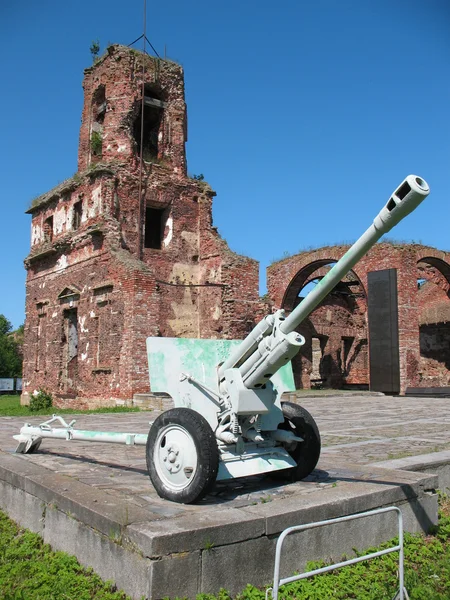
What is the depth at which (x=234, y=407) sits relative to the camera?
14.8 feet

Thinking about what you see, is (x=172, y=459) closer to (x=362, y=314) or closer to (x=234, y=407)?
(x=234, y=407)

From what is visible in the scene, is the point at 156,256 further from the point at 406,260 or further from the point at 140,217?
the point at 406,260

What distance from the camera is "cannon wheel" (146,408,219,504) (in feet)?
13.5

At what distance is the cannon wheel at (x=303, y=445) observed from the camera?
4988 mm

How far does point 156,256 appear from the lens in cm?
1998

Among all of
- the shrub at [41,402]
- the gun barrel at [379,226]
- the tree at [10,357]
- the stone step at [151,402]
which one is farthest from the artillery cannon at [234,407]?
the tree at [10,357]

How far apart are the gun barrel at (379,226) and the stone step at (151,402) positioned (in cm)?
1084

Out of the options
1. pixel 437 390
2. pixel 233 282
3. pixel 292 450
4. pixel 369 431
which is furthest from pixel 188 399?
pixel 437 390

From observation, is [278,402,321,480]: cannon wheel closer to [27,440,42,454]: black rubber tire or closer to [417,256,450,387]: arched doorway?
[27,440,42,454]: black rubber tire

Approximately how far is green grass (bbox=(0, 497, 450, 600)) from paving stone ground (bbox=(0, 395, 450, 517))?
1.98ft

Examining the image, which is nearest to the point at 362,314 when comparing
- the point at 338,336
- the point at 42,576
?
the point at 338,336

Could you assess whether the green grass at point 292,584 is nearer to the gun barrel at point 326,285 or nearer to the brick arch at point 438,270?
the gun barrel at point 326,285

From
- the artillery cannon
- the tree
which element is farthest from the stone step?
the tree

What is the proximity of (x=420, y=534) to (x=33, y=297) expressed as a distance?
21.5 m
